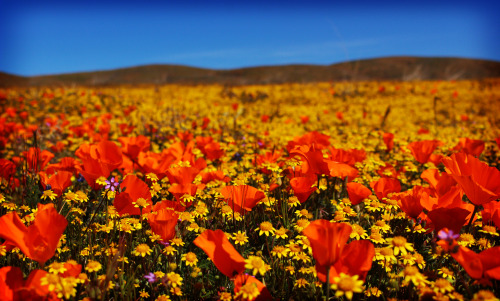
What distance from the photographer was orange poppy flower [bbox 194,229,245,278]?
4.73 feet

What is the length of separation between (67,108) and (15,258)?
843cm

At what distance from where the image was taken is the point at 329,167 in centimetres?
214

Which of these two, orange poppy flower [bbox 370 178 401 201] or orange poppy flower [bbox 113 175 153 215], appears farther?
orange poppy flower [bbox 370 178 401 201]

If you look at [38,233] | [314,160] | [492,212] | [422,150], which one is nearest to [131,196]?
[38,233]

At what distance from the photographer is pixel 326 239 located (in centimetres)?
126

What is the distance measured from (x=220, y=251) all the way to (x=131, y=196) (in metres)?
0.83

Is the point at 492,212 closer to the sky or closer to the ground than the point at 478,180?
closer to the ground

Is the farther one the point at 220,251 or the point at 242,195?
the point at 242,195

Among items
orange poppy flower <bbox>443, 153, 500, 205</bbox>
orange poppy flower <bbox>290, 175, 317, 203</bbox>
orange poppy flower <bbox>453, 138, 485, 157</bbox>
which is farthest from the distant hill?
orange poppy flower <bbox>443, 153, 500, 205</bbox>

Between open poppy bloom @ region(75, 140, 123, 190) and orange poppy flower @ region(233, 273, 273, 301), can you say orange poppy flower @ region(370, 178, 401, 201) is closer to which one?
orange poppy flower @ region(233, 273, 273, 301)

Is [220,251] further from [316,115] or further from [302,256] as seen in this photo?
[316,115]

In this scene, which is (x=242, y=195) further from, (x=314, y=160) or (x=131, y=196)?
(x=131, y=196)

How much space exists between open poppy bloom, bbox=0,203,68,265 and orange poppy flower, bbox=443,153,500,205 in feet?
5.91

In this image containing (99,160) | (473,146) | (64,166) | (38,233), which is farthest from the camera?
(473,146)
